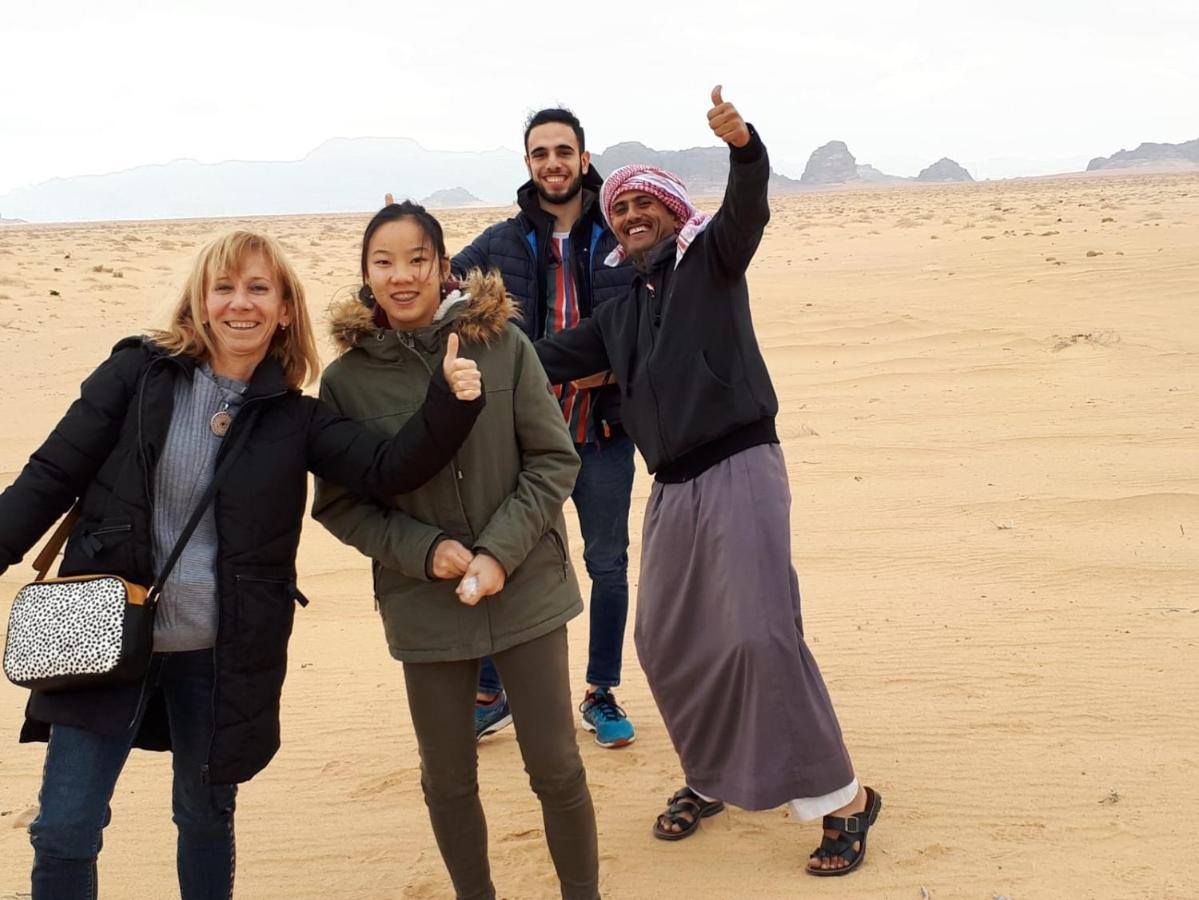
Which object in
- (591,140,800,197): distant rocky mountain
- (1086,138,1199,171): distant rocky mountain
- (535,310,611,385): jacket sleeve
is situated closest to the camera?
(535,310,611,385): jacket sleeve

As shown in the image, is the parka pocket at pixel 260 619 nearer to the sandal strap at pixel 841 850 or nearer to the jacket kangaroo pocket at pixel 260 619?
the jacket kangaroo pocket at pixel 260 619

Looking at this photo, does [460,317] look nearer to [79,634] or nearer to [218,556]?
[218,556]

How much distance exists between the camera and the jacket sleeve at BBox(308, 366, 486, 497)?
8.34 feet

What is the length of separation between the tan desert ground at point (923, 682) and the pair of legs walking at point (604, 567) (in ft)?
0.44

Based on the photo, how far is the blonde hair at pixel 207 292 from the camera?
2.64 meters

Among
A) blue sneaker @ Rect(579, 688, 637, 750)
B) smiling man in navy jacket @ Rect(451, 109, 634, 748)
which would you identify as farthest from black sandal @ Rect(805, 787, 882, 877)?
smiling man in navy jacket @ Rect(451, 109, 634, 748)

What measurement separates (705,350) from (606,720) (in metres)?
1.64

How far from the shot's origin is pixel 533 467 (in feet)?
9.30

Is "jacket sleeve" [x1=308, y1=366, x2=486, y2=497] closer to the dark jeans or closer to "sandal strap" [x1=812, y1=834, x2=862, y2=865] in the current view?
the dark jeans

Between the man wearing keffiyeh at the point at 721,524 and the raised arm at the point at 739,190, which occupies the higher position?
the raised arm at the point at 739,190

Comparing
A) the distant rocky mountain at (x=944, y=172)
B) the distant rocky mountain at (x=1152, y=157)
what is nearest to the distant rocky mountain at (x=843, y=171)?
the distant rocky mountain at (x=944, y=172)

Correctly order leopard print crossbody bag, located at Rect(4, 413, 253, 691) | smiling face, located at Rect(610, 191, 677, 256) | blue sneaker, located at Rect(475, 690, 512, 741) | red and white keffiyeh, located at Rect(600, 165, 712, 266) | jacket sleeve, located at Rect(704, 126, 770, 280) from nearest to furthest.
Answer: leopard print crossbody bag, located at Rect(4, 413, 253, 691), jacket sleeve, located at Rect(704, 126, 770, 280), red and white keffiyeh, located at Rect(600, 165, 712, 266), smiling face, located at Rect(610, 191, 677, 256), blue sneaker, located at Rect(475, 690, 512, 741)

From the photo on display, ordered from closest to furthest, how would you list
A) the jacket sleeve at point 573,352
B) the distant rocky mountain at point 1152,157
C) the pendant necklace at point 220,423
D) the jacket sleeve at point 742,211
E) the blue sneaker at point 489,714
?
the pendant necklace at point 220,423
the jacket sleeve at point 742,211
the jacket sleeve at point 573,352
the blue sneaker at point 489,714
the distant rocky mountain at point 1152,157

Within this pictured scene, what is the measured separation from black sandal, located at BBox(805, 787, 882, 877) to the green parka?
104cm
